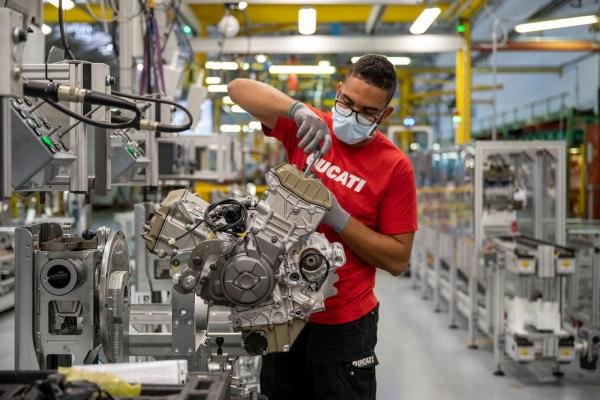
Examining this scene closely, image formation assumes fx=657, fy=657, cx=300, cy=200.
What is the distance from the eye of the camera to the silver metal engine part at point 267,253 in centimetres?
186

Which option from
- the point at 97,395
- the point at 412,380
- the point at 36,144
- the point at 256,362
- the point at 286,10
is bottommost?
the point at 412,380

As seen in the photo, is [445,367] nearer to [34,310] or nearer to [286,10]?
[34,310]

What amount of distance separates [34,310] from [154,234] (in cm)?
43

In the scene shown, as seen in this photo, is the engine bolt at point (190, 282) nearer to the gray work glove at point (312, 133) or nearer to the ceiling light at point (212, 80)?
the gray work glove at point (312, 133)

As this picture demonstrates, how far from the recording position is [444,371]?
5.07 meters

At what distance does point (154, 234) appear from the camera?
1.96 metres

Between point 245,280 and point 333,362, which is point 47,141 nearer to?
point 245,280

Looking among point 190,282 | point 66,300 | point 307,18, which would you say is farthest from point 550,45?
point 66,300

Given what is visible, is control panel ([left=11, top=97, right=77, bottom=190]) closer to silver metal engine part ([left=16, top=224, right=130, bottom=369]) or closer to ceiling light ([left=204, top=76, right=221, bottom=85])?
silver metal engine part ([left=16, top=224, right=130, bottom=369])

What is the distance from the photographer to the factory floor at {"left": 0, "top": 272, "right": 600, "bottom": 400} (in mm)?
4547

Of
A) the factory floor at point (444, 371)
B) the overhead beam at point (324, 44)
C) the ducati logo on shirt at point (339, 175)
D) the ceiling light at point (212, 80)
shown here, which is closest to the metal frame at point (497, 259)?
the factory floor at point (444, 371)

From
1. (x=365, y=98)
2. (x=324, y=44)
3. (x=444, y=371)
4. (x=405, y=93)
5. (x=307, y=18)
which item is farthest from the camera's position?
(x=405, y=93)

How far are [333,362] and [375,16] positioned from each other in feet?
25.8

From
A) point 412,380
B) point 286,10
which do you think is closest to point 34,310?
point 412,380
